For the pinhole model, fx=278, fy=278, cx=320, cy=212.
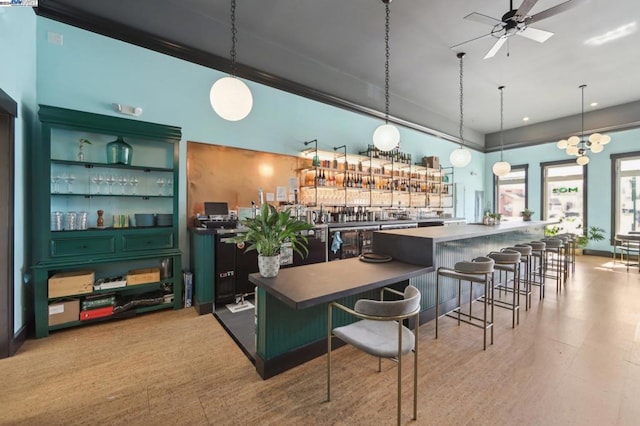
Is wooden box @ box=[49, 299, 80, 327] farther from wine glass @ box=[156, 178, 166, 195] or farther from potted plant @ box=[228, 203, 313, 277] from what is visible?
potted plant @ box=[228, 203, 313, 277]

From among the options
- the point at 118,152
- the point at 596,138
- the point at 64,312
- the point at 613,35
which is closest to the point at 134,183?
the point at 118,152

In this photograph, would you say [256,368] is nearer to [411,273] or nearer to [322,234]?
[411,273]

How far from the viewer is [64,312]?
2.89m

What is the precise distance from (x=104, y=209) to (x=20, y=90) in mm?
1382

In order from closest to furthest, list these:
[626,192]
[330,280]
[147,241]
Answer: [330,280], [147,241], [626,192]

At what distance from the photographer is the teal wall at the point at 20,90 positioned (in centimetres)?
244

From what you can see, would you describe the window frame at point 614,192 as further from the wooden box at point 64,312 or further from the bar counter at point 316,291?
the wooden box at point 64,312

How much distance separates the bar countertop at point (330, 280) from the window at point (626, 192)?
27.1ft

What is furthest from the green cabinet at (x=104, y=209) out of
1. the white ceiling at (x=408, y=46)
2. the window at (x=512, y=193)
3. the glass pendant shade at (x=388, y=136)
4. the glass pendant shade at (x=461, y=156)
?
A: the window at (x=512, y=193)

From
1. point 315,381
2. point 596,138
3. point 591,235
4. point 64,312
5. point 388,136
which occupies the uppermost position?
point 596,138

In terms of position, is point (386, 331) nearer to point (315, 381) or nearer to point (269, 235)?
point (315, 381)

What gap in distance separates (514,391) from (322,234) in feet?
10.2

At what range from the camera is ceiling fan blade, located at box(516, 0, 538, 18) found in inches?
100

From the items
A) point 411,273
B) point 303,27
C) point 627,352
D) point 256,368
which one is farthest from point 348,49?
point 627,352
